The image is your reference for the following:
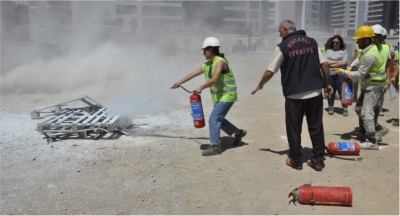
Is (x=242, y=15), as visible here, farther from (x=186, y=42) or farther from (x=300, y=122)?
(x=300, y=122)

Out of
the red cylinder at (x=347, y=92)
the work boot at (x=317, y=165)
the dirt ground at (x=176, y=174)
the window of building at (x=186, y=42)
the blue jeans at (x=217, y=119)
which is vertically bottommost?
the dirt ground at (x=176, y=174)

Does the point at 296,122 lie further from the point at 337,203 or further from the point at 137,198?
the point at 137,198

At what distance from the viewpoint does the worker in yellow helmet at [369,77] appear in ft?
13.0

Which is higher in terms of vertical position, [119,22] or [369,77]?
[119,22]

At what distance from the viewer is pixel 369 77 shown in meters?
4.09

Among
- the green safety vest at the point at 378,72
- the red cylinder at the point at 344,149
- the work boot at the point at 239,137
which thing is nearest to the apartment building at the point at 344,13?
the green safety vest at the point at 378,72

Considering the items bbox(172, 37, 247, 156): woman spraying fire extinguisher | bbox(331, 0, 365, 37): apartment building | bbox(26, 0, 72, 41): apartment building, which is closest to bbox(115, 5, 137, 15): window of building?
bbox(26, 0, 72, 41): apartment building

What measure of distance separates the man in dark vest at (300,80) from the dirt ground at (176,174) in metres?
0.28

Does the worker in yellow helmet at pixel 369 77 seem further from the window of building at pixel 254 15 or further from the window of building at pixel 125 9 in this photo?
the window of building at pixel 254 15

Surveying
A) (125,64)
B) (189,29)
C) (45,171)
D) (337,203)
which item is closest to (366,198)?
(337,203)

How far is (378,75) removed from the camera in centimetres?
405

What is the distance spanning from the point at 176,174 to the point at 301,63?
1647mm

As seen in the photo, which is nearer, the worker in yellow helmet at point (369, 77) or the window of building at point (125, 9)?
the worker in yellow helmet at point (369, 77)

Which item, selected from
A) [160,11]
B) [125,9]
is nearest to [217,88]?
[125,9]
